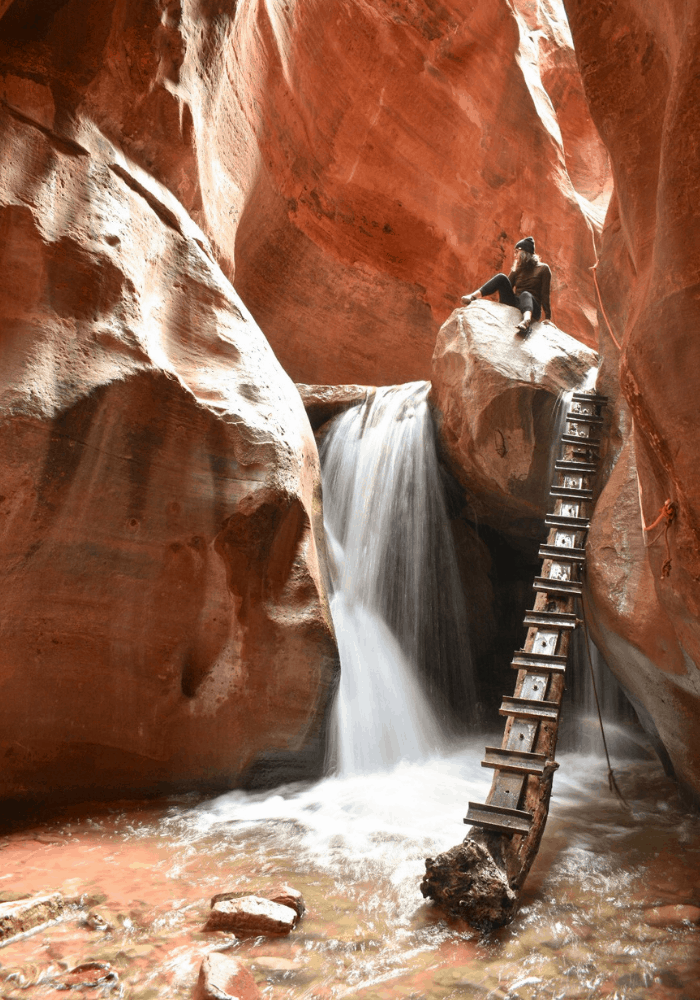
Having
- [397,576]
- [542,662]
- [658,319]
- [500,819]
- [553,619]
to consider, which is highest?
[658,319]

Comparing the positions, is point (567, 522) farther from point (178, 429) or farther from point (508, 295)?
point (508, 295)

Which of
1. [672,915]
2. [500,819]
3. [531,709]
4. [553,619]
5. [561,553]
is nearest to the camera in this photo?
[672,915]

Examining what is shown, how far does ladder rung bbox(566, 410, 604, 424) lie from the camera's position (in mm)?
5984

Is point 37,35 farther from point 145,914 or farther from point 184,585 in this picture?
point 145,914

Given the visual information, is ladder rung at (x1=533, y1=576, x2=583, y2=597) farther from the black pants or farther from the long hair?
the long hair

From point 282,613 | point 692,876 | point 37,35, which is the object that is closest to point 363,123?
point 37,35

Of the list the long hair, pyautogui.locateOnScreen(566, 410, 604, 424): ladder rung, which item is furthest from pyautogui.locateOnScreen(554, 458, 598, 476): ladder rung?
the long hair

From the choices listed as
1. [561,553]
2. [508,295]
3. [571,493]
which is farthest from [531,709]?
[508,295]

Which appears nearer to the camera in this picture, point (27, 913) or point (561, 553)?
point (27, 913)

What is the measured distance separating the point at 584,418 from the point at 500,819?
11.9 feet

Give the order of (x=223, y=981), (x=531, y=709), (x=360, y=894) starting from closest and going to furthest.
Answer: (x=223, y=981), (x=360, y=894), (x=531, y=709)

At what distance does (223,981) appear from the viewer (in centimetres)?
238

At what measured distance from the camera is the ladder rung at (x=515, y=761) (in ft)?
12.3

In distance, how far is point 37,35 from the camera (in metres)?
4.77
